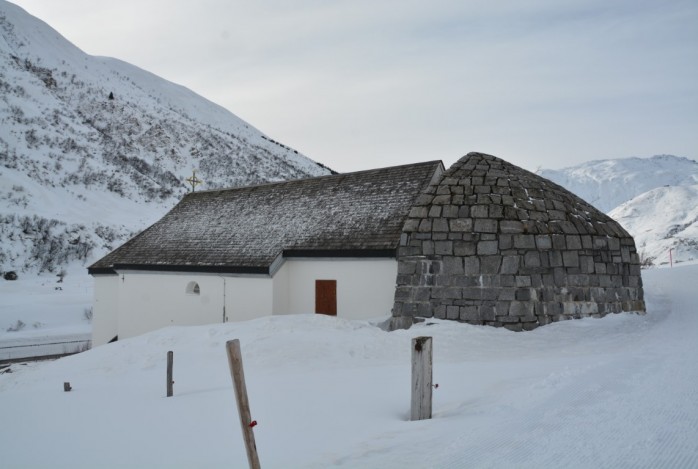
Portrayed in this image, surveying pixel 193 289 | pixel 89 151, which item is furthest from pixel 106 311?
pixel 89 151

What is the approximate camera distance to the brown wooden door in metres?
16.1

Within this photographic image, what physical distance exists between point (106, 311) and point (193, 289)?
16.1ft

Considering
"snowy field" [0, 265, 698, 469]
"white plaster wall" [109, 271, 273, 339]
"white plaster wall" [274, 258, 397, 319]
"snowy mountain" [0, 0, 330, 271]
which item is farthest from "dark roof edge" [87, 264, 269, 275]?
"snowy mountain" [0, 0, 330, 271]

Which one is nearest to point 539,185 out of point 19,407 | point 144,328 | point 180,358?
point 180,358

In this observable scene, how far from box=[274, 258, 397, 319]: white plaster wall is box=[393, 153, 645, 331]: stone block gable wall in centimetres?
194

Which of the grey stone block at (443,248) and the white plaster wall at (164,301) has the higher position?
the grey stone block at (443,248)

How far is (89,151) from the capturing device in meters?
49.9

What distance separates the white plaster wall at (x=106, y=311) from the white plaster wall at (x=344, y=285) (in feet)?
26.9

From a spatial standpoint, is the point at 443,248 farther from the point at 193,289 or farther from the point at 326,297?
the point at 193,289

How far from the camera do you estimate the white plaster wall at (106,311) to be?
821 inches

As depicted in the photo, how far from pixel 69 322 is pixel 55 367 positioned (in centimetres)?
1219

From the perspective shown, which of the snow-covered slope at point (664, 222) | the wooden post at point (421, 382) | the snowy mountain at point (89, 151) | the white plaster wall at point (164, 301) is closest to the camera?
the wooden post at point (421, 382)

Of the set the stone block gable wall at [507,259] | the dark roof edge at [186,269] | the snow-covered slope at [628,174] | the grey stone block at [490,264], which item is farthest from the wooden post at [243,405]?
the snow-covered slope at [628,174]

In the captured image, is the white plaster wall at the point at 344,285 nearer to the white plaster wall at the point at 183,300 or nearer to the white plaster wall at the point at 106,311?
→ the white plaster wall at the point at 183,300
